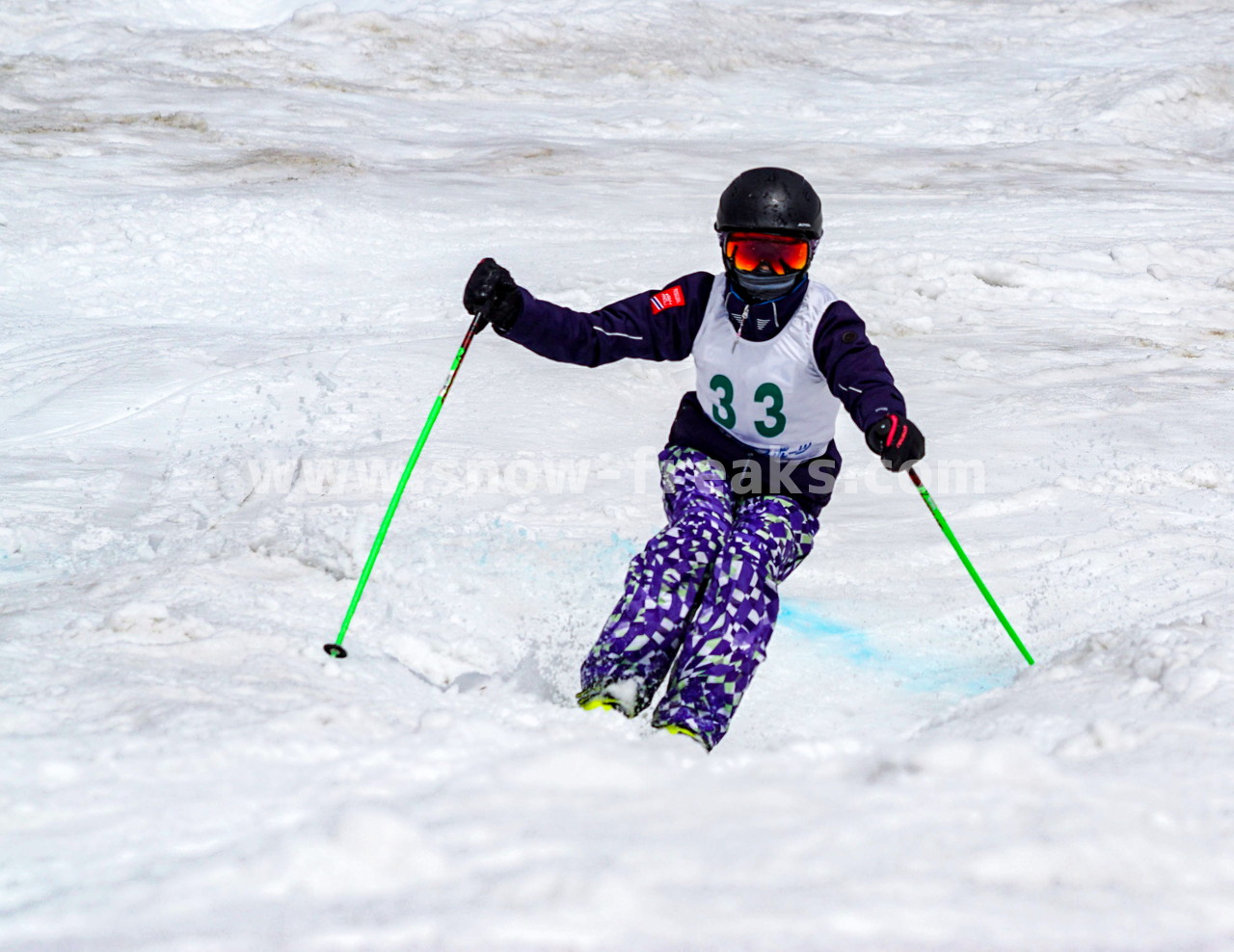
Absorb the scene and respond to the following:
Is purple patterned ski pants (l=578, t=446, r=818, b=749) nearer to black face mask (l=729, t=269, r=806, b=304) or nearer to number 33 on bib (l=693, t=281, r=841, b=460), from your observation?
number 33 on bib (l=693, t=281, r=841, b=460)

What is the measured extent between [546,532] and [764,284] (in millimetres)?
Result: 1572

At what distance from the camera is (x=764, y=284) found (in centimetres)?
334

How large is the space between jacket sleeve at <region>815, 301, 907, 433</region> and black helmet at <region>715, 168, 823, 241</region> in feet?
0.98

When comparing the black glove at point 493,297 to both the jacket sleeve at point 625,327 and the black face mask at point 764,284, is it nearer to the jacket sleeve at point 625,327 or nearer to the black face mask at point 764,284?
the jacket sleeve at point 625,327

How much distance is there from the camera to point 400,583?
3.69m

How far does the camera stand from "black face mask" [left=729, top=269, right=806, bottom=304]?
10.9ft

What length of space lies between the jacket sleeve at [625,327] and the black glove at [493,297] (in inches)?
1.7

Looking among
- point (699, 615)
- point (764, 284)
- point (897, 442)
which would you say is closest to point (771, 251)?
point (764, 284)

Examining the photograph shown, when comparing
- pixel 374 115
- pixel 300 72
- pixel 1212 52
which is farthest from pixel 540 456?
pixel 1212 52

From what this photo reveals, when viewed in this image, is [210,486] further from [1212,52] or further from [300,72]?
[1212,52]

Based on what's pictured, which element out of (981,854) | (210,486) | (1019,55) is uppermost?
(1019,55)

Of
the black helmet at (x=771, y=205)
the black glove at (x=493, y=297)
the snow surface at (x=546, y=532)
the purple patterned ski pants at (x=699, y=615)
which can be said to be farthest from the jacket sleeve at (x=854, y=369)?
the black glove at (x=493, y=297)

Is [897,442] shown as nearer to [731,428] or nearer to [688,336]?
[731,428]

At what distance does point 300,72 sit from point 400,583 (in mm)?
11106
